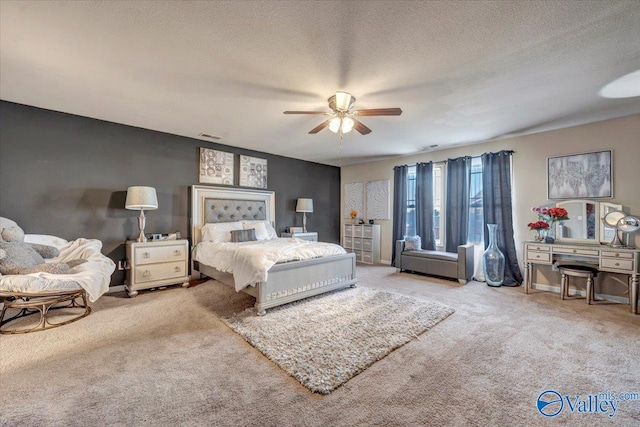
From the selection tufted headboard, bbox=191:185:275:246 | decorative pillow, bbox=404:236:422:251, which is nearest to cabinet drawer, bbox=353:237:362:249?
decorative pillow, bbox=404:236:422:251

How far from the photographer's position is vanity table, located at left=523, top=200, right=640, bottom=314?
10.3 ft

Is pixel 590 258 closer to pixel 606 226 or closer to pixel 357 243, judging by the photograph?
pixel 606 226

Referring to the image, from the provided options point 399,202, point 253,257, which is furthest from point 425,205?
point 253,257

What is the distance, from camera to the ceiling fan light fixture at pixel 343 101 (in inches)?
104

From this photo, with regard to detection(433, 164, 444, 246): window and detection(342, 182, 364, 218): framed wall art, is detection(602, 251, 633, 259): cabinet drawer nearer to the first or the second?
detection(433, 164, 444, 246): window

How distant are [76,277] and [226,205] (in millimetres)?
2543

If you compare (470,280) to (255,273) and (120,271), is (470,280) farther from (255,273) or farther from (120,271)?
(120,271)

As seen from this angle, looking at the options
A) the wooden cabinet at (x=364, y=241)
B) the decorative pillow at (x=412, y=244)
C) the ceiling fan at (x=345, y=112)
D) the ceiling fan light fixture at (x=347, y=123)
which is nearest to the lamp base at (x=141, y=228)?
the ceiling fan at (x=345, y=112)

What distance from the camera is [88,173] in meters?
3.71

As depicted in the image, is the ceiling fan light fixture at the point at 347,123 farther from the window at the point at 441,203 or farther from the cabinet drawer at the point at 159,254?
the window at the point at 441,203

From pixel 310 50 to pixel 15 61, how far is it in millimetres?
2610

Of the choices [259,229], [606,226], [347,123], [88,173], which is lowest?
[259,229]

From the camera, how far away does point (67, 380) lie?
184 centimetres

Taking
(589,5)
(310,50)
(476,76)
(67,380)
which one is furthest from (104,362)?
(589,5)
